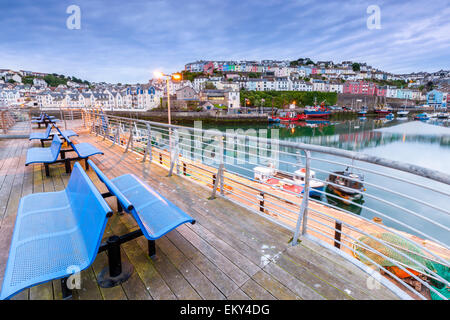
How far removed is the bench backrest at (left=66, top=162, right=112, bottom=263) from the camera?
4.60 ft

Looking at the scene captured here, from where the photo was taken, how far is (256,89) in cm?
8481

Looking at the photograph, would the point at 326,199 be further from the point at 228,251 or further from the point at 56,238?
the point at 56,238

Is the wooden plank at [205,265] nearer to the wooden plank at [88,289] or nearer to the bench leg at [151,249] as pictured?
the bench leg at [151,249]

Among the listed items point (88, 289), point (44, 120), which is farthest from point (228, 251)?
point (44, 120)

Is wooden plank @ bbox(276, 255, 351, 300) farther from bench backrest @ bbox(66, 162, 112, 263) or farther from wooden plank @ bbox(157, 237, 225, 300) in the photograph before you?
bench backrest @ bbox(66, 162, 112, 263)

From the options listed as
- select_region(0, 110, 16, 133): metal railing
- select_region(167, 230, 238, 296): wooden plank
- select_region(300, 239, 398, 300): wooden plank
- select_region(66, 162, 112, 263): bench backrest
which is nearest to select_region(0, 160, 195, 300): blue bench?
select_region(66, 162, 112, 263): bench backrest

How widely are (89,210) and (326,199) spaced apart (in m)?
16.2

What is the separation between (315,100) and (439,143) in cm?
5040

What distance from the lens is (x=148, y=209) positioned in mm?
2158

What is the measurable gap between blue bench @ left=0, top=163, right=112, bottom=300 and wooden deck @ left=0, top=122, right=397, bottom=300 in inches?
14.1

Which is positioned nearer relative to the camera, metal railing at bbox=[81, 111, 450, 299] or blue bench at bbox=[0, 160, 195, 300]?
blue bench at bbox=[0, 160, 195, 300]

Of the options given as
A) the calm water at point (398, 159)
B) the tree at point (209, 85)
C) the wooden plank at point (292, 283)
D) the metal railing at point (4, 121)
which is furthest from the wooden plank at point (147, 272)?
the tree at point (209, 85)

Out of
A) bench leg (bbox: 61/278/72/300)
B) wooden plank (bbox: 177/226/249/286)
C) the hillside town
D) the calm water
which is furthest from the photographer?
the hillside town
